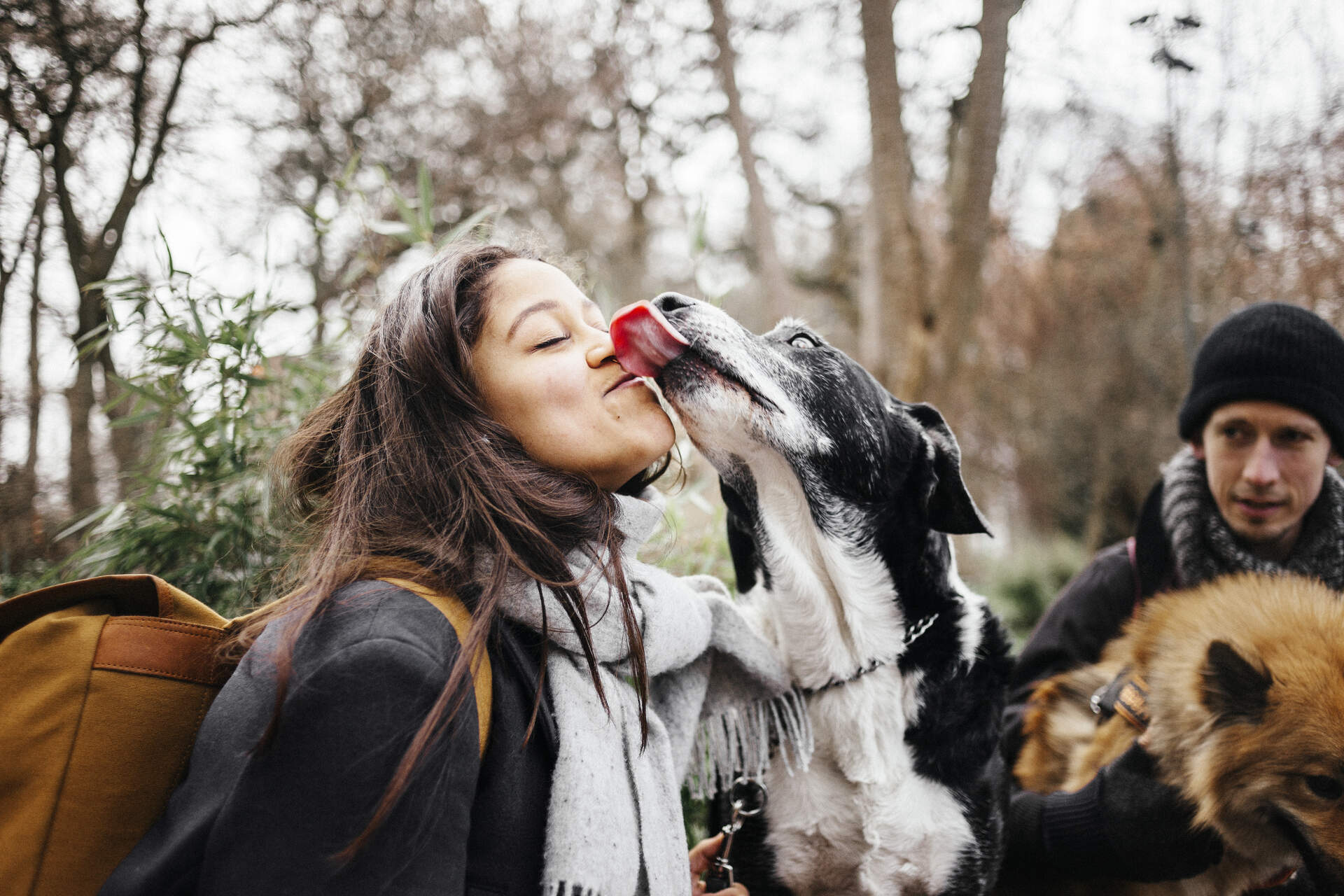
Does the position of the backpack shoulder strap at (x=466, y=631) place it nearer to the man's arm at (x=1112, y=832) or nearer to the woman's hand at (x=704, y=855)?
the woman's hand at (x=704, y=855)

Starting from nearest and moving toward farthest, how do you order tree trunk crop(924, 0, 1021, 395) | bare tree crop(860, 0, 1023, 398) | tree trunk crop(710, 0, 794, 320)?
tree trunk crop(924, 0, 1021, 395) < bare tree crop(860, 0, 1023, 398) < tree trunk crop(710, 0, 794, 320)

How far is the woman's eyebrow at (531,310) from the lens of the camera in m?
1.61

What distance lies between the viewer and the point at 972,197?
14.7 ft

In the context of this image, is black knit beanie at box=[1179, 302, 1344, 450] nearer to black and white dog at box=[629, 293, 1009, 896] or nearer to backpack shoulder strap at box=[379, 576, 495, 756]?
black and white dog at box=[629, 293, 1009, 896]

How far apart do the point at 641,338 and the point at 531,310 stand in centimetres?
24

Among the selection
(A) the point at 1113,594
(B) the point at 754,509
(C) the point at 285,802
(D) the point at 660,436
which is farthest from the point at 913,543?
(C) the point at 285,802

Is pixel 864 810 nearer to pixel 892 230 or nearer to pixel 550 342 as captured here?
pixel 550 342

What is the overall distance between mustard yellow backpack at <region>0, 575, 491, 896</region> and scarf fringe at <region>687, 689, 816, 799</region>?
2.83 ft

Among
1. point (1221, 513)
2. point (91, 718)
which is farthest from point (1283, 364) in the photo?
point (91, 718)

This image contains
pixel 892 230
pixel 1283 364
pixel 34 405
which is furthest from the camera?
pixel 892 230

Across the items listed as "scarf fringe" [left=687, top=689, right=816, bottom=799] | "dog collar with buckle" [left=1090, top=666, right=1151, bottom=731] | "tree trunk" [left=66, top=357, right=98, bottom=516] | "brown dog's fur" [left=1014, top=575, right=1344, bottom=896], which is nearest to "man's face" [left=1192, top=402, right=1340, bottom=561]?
"brown dog's fur" [left=1014, top=575, right=1344, bottom=896]

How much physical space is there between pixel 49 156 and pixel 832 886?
3469mm

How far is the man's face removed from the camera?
95.9 inches

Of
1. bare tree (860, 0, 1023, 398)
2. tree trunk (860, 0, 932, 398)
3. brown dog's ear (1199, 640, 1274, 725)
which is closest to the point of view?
brown dog's ear (1199, 640, 1274, 725)
